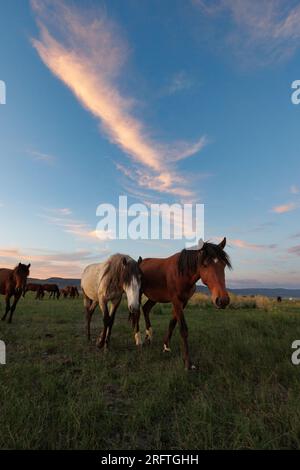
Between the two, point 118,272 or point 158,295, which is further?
point 158,295

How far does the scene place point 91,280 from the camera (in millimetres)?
9312

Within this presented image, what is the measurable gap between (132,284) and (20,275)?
24.4 feet

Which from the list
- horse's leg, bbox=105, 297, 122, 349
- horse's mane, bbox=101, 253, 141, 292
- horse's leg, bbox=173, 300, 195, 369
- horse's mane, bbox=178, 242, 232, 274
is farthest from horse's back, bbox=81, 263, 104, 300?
horse's mane, bbox=178, 242, 232, 274

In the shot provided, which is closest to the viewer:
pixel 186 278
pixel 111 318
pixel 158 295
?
pixel 186 278

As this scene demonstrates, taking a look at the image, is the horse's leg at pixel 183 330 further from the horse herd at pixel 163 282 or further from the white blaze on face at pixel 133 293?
the white blaze on face at pixel 133 293

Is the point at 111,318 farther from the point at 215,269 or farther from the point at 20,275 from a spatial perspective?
the point at 20,275

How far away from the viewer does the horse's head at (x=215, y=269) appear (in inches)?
204

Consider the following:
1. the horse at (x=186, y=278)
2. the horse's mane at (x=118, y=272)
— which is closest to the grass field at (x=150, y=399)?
the horse at (x=186, y=278)

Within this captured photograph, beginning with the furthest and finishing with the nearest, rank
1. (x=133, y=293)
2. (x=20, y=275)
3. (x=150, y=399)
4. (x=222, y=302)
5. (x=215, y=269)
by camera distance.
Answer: (x=20, y=275), (x=133, y=293), (x=215, y=269), (x=222, y=302), (x=150, y=399)

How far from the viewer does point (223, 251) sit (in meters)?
5.66

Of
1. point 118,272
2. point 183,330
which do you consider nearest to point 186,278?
point 183,330

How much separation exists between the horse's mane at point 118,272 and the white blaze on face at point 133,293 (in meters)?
0.12

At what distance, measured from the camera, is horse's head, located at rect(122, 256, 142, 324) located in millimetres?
6761

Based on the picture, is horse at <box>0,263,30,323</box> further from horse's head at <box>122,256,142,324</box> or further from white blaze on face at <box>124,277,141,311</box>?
white blaze on face at <box>124,277,141,311</box>
